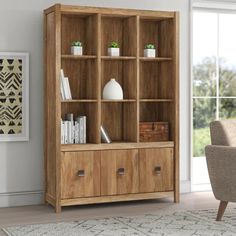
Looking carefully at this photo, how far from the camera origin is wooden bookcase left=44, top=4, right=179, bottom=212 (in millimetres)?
5199

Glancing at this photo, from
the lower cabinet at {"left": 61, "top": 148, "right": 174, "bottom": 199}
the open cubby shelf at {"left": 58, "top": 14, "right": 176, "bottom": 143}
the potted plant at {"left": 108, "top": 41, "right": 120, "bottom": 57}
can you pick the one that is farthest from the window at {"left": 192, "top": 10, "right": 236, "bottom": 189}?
the potted plant at {"left": 108, "top": 41, "right": 120, "bottom": 57}

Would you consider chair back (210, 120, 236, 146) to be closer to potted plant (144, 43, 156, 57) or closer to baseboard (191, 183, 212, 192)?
potted plant (144, 43, 156, 57)

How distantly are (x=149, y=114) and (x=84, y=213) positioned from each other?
4.31 ft

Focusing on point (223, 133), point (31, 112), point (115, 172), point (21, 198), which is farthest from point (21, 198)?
point (223, 133)

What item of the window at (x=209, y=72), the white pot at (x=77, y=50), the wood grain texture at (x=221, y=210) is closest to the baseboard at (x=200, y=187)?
the window at (x=209, y=72)

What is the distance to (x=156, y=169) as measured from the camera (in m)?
5.55

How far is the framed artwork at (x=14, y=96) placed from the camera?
535 centimetres

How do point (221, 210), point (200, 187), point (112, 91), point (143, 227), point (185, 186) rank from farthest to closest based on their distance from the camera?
point (200, 187)
point (185, 186)
point (112, 91)
point (221, 210)
point (143, 227)

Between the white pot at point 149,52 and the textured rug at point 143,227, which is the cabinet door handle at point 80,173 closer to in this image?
the textured rug at point 143,227

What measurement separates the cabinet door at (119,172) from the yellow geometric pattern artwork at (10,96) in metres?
0.87

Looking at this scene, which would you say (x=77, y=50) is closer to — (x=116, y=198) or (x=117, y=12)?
(x=117, y=12)

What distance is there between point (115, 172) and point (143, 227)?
941mm

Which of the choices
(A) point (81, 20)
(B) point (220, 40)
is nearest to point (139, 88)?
(A) point (81, 20)

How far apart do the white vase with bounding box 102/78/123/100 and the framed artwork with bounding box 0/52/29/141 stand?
2.41ft
